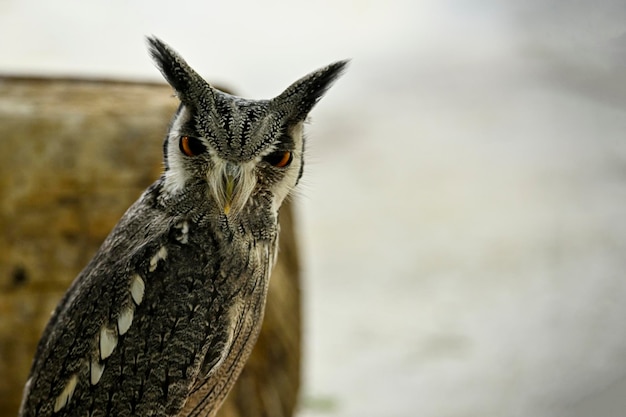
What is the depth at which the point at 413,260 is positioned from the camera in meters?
5.48

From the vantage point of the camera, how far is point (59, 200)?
3.05 meters

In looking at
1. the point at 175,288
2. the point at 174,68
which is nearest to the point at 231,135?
the point at 174,68

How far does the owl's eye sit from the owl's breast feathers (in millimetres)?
173

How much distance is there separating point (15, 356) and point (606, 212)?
225 cm

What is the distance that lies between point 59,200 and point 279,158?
1.62 m

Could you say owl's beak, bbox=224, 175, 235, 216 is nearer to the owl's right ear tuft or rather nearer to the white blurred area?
the owl's right ear tuft

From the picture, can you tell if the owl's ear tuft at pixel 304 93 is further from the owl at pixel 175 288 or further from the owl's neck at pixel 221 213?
the owl's neck at pixel 221 213

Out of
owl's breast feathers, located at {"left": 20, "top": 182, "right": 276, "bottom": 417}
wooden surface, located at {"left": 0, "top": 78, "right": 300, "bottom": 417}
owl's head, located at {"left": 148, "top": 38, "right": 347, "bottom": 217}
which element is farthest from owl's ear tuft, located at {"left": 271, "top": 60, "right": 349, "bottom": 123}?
wooden surface, located at {"left": 0, "top": 78, "right": 300, "bottom": 417}

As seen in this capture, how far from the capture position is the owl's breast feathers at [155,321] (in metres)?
1.76

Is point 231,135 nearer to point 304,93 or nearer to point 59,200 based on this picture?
point 304,93

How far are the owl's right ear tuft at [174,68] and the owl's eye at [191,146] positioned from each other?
0.31ft

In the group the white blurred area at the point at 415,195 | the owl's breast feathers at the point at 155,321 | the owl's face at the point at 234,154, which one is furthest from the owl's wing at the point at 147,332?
the white blurred area at the point at 415,195

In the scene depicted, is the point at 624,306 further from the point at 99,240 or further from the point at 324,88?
the point at 99,240


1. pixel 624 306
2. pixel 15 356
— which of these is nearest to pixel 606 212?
pixel 624 306
